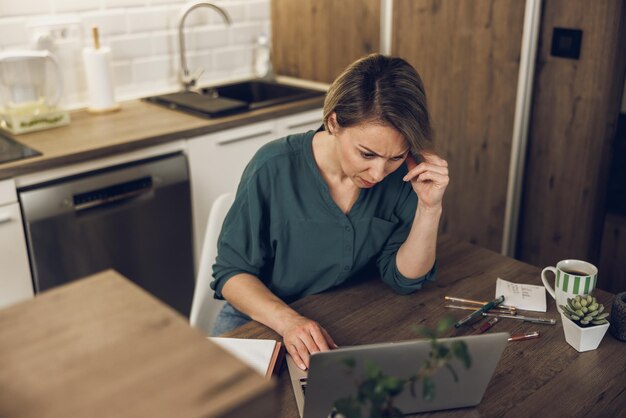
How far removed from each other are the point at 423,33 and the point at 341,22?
467mm

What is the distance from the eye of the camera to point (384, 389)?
646 mm

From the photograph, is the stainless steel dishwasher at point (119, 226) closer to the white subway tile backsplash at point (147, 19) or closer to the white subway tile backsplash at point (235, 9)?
the white subway tile backsplash at point (147, 19)

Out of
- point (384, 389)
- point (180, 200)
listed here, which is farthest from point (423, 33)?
point (384, 389)

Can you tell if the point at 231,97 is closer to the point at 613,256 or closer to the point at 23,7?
the point at 23,7

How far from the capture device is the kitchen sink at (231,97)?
271cm

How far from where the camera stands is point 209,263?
174 cm

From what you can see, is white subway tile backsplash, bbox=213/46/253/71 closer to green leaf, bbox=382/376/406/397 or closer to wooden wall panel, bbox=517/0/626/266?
wooden wall panel, bbox=517/0/626/266

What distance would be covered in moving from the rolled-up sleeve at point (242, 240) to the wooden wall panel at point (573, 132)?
57.1 inches

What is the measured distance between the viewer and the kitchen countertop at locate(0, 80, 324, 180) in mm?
2191

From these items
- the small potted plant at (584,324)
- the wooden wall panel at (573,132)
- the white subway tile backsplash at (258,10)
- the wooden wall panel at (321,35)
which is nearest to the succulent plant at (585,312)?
the small potted plant at (584,324)

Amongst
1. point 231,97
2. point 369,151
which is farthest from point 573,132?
point 231,97

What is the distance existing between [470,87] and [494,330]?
5.38 feet

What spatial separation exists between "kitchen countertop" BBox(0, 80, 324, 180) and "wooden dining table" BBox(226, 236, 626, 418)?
1.13 m

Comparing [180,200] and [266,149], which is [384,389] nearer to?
[266,149]
